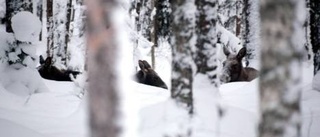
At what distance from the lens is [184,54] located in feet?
16.1

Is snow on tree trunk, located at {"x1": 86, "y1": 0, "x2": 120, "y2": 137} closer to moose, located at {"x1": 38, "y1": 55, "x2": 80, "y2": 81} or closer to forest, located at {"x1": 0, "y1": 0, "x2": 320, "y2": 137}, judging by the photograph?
forest, located at {"x1": 0, "y1": 0, "x2": 320, "y2": 137}

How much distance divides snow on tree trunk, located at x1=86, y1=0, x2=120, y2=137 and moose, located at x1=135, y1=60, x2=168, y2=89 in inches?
453

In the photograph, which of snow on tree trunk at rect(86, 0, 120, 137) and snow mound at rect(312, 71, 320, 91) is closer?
snow on tree trunk at rect(86, 0, 120, 137)

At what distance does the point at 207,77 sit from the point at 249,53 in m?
13.5

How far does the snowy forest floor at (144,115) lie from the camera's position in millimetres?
6105

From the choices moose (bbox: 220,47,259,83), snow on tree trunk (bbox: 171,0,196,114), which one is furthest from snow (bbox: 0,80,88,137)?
moose (bbox: 220,47,259,83)

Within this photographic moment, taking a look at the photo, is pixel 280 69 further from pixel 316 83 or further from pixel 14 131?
pixel 316 83

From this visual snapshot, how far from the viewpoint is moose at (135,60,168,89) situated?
45.8 ft

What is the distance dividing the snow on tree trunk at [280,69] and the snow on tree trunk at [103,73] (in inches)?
47.8

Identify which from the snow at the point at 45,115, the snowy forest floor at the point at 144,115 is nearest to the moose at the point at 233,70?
the snowy forest floor at the point at 144,115

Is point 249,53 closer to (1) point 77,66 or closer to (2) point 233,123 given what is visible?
(1) point 77,66

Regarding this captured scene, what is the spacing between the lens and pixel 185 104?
194 inches

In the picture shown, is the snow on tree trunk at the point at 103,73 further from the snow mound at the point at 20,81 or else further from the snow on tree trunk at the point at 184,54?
the snow mound at the point at 20,81

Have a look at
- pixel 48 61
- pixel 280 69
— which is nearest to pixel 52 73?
pixel 48 61
